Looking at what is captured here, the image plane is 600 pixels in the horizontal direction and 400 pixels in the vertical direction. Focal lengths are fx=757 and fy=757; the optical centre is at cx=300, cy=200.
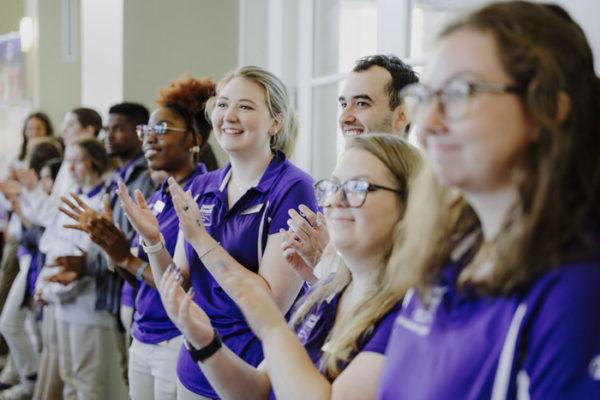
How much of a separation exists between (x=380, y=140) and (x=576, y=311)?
0.70 metres

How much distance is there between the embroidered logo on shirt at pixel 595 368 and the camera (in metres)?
0.81

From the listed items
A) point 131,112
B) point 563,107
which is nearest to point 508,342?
point 563,107

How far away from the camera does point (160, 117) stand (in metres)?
2.90

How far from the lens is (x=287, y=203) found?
2.14 meters

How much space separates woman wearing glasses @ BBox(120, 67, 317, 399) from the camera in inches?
82.1

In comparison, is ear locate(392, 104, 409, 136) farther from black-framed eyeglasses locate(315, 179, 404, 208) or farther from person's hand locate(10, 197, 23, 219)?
person's hand locate(10, 197, 23, 219)

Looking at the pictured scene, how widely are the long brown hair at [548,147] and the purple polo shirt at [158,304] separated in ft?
6.03

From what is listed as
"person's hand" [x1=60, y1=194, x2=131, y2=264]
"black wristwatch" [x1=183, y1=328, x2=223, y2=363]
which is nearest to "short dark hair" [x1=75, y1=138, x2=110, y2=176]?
"person's hand" [x1=60, y1=194, x2=131, y2=264]

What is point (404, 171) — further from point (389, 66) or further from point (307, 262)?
point (389, 66)

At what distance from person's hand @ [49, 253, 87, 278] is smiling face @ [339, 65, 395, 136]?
1.84 m

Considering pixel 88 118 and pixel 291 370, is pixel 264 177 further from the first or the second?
pixel 88 118

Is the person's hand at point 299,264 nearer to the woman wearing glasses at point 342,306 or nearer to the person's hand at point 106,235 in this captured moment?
the woman wearing glasses at point 342,306

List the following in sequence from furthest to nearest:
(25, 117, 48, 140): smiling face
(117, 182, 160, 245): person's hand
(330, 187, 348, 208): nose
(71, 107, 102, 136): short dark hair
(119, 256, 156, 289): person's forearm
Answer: (25, 117, 48, 140): smiling face
(71, 107, 102, 136): short dark hair
(119, 256, 156, 289): person's forearm
(117, 182, 160, 245): person's hand
(330, 187, 348, 208): nose

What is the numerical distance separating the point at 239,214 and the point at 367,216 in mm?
883
